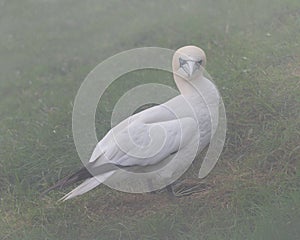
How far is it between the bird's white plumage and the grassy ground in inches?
13.8

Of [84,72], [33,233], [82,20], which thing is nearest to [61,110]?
[84,72]

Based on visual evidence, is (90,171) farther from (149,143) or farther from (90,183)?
(149,143)

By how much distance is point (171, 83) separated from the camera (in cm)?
577

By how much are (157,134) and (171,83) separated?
176cm

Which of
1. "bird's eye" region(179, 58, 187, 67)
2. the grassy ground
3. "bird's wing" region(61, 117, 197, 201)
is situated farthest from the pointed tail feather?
"bird's eye" region(179, 58, 187, 67)

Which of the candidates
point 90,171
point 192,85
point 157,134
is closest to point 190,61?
point 192,85

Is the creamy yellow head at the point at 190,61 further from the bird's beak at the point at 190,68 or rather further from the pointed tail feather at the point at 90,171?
the pointed tail feather at the point at 90,171

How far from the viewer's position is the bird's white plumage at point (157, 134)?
4.05 meters

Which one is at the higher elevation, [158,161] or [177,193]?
[158,161]

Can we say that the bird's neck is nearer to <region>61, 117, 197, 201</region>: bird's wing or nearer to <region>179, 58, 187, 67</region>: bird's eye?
<region>179, 58, 187, 67</region>: bird's eye

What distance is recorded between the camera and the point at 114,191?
181 inches

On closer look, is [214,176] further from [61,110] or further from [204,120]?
[61,110]

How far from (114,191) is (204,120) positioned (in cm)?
84

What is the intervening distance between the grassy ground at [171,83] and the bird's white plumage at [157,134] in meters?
0.35
